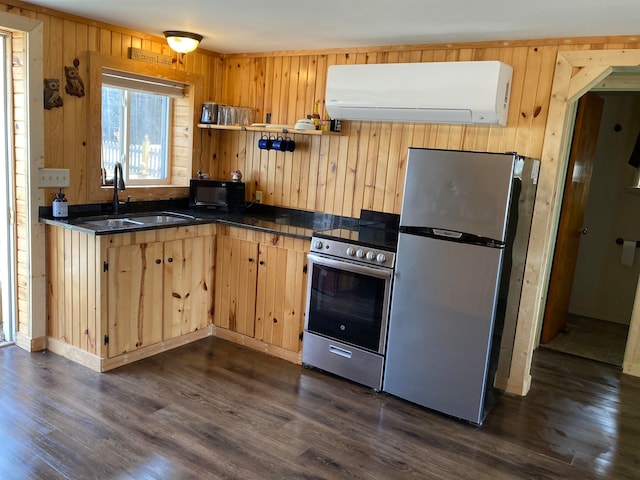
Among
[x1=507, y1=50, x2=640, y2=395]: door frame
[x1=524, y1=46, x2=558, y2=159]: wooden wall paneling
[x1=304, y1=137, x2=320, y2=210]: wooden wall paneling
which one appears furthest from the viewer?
[x1=304, y1=137, x2=320, y2=210]: wooden wall paneling

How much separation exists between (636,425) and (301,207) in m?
2.70

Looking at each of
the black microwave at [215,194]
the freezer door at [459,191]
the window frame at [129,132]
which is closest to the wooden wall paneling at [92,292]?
the window frame at [129,132]

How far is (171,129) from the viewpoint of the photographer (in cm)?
442

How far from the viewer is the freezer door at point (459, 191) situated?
9.05ft

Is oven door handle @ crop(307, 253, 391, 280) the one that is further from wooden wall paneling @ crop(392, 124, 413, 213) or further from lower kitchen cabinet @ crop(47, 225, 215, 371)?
lower kitchen cabinet @ crop(47, 225, 215, 371)

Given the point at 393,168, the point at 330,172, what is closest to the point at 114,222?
the point at 330,172

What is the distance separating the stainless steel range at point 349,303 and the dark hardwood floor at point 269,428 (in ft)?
0.50

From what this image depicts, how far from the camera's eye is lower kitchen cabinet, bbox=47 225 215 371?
3254 mm

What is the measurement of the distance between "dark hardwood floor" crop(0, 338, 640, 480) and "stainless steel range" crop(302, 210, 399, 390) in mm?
154

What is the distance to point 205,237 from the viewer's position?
3.90 metres

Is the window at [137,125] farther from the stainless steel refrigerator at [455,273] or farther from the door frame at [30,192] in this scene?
the stainless steel refrigerator at [455,273]

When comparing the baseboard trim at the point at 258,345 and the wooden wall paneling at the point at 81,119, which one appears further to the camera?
the baseboard trim at the point at 258,345

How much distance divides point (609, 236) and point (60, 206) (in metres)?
4.96

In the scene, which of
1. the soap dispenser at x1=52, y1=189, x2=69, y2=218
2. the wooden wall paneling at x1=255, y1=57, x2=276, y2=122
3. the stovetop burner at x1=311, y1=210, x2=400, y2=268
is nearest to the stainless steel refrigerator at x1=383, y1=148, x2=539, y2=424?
the stovetop burner at x1=311, y1=210, x2=400, y2=268
